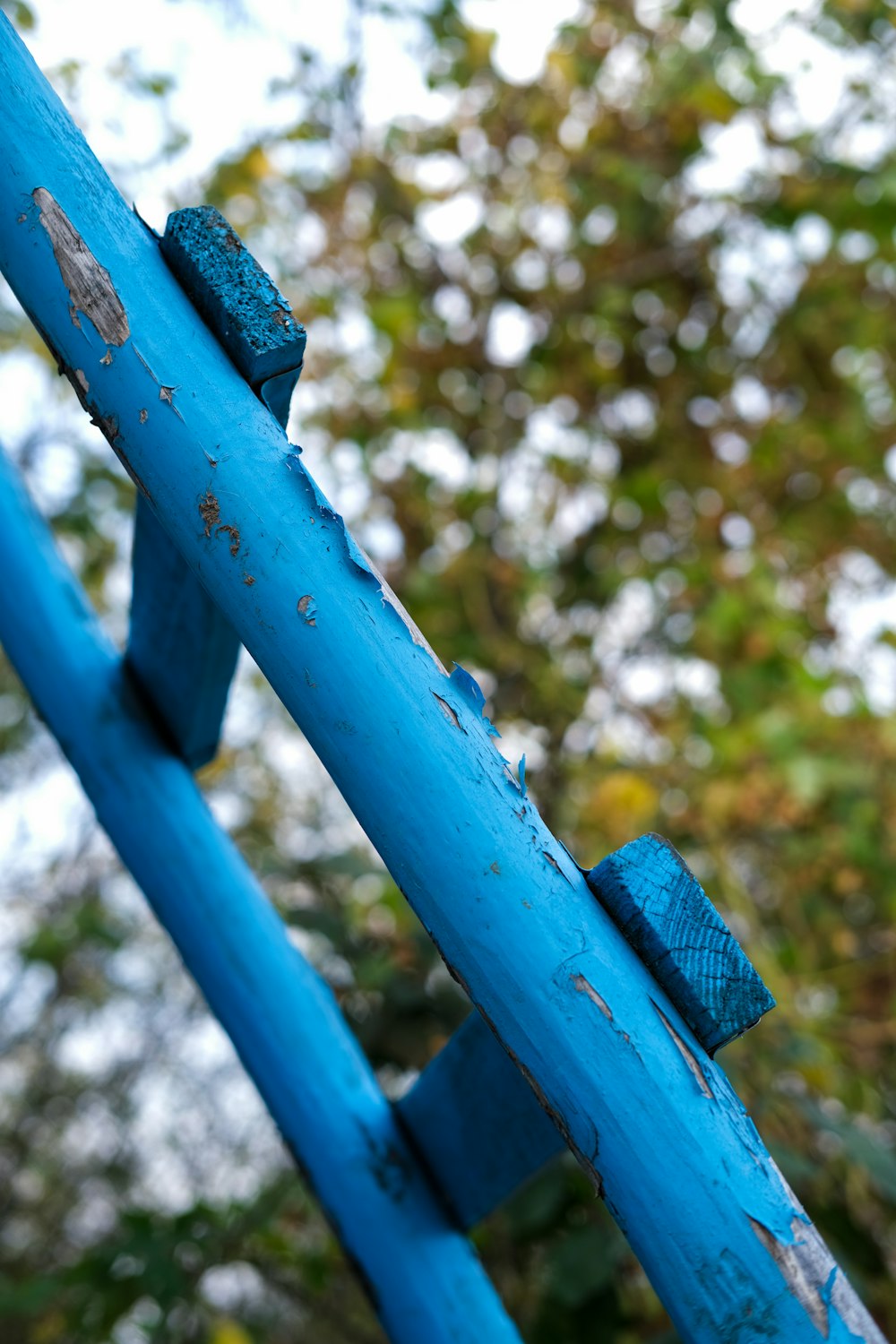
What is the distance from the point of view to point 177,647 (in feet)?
3.40

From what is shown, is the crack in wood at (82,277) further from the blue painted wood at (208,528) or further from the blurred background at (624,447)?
the blurred background at (624,447)

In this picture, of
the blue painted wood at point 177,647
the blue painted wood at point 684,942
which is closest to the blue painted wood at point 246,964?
the blue painted wood at point 177,647

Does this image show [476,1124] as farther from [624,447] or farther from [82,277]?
[624,447]

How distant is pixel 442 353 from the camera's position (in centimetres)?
264

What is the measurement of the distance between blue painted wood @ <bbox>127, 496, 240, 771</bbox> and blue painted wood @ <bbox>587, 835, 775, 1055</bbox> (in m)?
Answer: 0.42

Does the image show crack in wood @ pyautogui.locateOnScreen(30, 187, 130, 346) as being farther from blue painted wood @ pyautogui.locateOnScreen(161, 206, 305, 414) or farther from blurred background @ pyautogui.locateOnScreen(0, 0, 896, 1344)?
blurred background @ pyautogui.locateOnScreen(0, 0, 896, 1344)

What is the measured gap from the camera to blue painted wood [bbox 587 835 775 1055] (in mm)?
647

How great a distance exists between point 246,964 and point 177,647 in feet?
1.02

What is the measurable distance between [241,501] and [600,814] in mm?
1676

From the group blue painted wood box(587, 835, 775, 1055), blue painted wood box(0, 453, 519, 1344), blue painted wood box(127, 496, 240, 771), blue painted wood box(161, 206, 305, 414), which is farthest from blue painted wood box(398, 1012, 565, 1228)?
blue painted wood box(161, 206, 305, 414)

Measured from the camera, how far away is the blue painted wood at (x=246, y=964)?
0.96 meters

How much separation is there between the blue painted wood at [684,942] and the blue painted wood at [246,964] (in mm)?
456

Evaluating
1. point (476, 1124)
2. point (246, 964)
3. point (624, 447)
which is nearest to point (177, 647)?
point (246, 964)

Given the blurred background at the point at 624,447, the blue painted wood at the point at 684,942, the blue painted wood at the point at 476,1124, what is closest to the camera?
the blue painted wood at the point at 684,942
